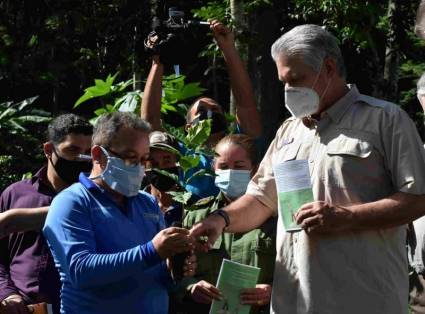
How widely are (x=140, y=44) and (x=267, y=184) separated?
6.90 meters

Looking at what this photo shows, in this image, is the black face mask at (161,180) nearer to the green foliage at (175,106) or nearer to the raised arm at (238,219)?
the green foliage at (175,106)

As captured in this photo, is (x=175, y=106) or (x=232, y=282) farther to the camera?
(x=175, y=106)

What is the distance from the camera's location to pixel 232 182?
21.0 feet

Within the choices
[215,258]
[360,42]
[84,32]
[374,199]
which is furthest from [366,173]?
[84,32]

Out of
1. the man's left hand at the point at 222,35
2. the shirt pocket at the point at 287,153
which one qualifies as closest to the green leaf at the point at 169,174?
the shirt pocket at the point at 287,153

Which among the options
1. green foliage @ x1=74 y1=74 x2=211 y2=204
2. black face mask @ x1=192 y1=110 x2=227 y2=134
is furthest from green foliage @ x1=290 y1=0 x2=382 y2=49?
black face mask @ x1=192 y1=110 x2=227 y2=134

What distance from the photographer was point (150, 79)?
24.6 feet

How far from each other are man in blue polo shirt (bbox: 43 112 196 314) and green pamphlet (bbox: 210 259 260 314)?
0.19 meters

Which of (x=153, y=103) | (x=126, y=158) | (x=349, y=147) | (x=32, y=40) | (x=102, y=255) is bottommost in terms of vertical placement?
(x=32, y=40)

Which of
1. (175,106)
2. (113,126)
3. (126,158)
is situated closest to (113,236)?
(126,158)

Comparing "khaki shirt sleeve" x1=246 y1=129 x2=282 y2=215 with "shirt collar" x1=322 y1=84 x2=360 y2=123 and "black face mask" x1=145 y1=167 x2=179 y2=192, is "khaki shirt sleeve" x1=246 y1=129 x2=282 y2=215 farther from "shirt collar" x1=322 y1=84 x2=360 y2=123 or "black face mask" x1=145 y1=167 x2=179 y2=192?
"black face mask" x1=145 y1=167 x2=179 y2=192

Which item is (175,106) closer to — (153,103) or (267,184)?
(153,103)

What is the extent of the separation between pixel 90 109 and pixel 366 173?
→ 1401 cm

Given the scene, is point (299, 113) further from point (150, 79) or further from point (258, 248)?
point (150, 79)
